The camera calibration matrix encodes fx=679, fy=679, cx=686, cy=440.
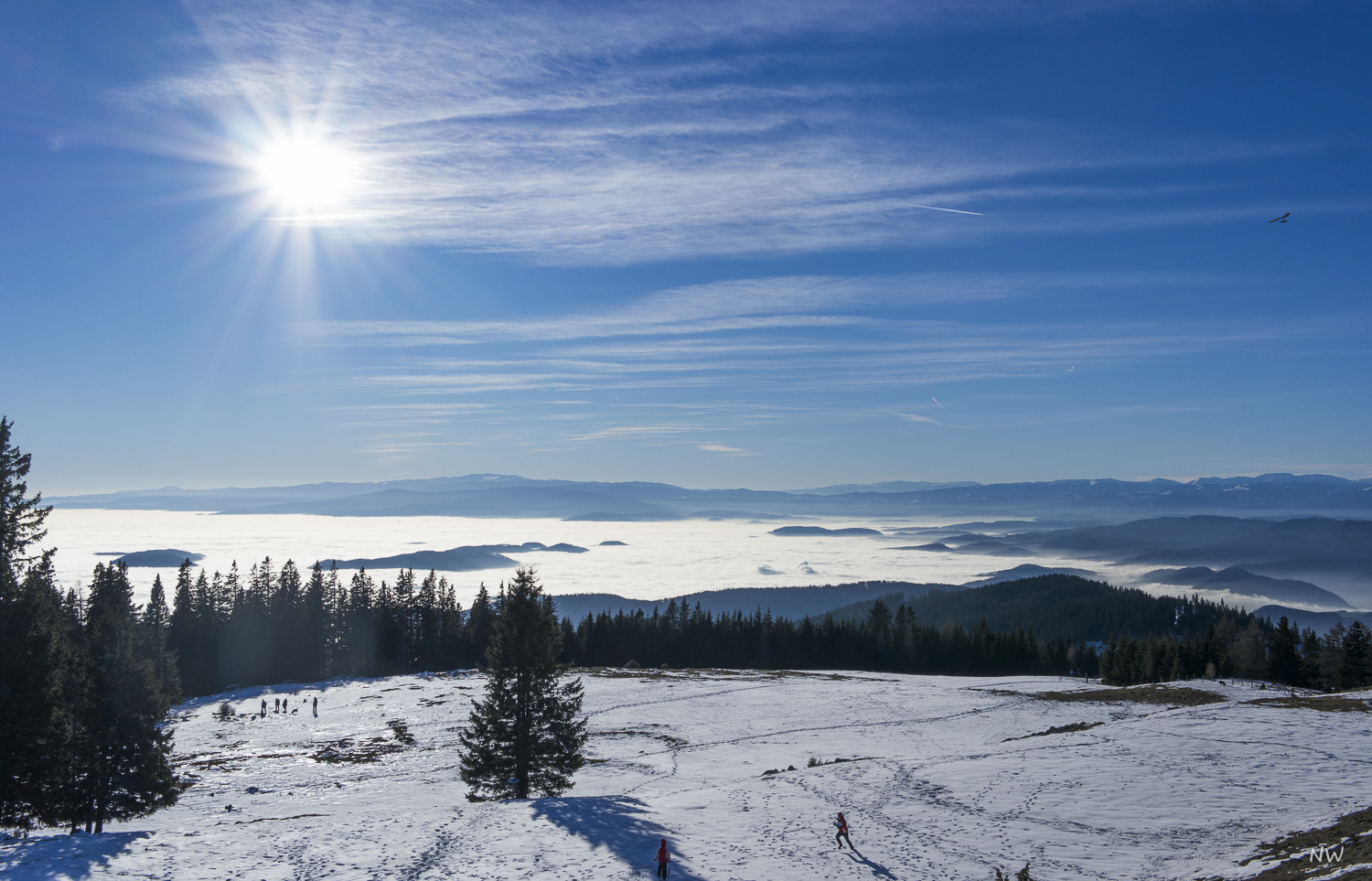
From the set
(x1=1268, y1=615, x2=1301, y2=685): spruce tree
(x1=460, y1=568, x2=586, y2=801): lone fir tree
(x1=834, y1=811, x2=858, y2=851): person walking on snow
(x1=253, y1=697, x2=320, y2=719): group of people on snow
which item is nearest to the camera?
(x1=834, y1=811, x2=858, y2=851): person walking on snow

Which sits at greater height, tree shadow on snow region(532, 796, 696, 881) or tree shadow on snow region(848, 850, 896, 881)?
tree shadow on snow region(848, 850, 896, 881)

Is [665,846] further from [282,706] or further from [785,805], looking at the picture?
[282,706]

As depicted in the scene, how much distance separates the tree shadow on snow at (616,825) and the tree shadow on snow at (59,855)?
41.0 feet

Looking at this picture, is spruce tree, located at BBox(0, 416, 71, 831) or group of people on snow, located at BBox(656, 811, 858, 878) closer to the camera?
group of people on snow, located at BBox(656, 811, 858, 878)

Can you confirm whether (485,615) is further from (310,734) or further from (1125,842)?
(1125,842)

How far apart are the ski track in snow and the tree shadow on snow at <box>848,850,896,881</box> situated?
3.4 inches

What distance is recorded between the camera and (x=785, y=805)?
26.2m

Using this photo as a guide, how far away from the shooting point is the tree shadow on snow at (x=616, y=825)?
67.4 ft

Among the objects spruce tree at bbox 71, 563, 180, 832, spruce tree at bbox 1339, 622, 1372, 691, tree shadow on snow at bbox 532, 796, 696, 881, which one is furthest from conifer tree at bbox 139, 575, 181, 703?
spruce tree at bbox 1339, 622, 1372, 691

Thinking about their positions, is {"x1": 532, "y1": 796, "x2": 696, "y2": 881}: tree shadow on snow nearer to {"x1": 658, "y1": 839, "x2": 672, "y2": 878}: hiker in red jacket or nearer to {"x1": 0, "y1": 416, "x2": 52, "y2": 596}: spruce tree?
{"x1": 658, "y1": 839, "x2": 672, "y2": 878}: hiker in red jacket

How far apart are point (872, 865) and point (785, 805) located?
6.73 metres

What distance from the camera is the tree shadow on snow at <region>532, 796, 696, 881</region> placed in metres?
20.5

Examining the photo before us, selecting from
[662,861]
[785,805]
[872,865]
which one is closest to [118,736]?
[662,861]
